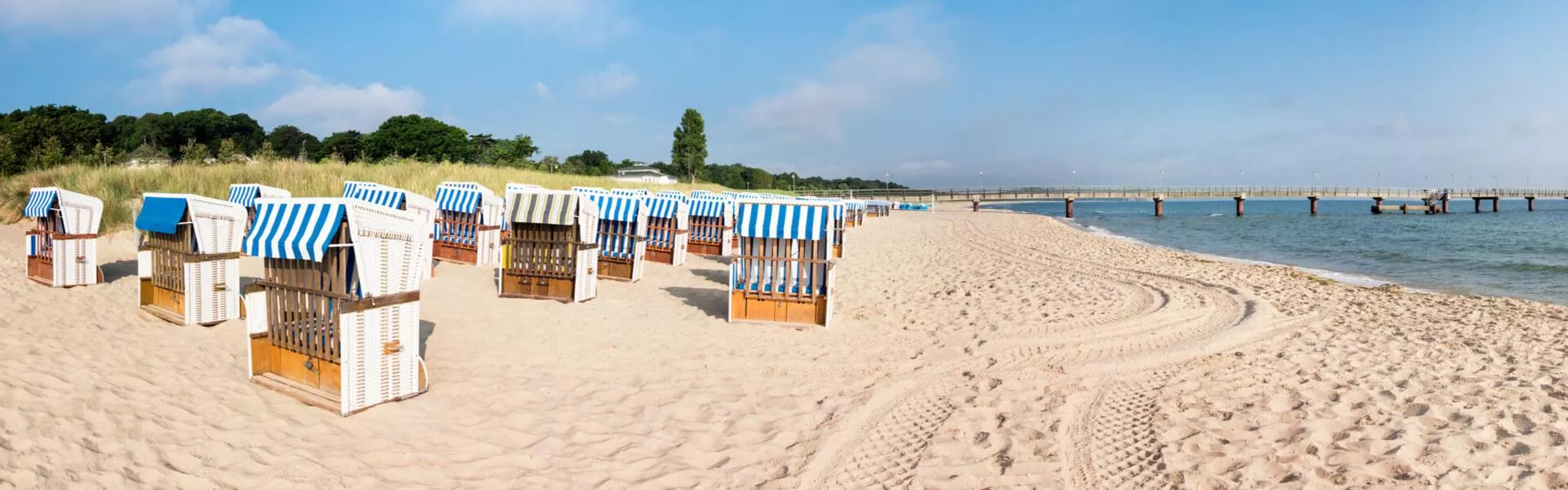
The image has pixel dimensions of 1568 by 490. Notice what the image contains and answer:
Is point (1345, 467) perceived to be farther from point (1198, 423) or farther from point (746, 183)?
point (746, 183)

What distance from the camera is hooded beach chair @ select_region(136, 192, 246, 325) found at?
289 inches

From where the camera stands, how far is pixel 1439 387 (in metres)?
5.93

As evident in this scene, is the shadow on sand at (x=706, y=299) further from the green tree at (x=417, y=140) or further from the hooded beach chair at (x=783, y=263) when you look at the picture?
the green tree at (x=417, y=140)

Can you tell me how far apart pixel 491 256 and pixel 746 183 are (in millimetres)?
102566

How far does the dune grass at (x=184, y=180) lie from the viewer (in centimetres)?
1716

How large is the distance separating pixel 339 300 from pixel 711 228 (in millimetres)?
12115

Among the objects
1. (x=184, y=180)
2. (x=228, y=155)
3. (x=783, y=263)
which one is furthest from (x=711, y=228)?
(x=228, y=155)

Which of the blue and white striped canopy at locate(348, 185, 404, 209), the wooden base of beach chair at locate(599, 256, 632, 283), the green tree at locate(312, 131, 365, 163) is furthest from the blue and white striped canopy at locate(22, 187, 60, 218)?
the green tree at locate(312, 131, 365, 163)

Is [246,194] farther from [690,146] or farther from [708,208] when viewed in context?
[690,146]

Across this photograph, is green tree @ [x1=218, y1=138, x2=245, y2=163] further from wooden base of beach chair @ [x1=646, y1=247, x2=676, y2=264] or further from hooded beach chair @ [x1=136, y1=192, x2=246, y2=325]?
hooded beach chair @ [x1=136, y1=192, x2=246, y2=325]

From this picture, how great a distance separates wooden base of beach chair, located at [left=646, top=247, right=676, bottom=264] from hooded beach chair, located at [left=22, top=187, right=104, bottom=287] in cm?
796

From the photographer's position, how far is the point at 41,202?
396 inches

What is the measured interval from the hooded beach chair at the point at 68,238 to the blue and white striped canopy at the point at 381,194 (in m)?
3.21

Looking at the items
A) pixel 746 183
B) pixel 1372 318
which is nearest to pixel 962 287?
pixel 1372 318
